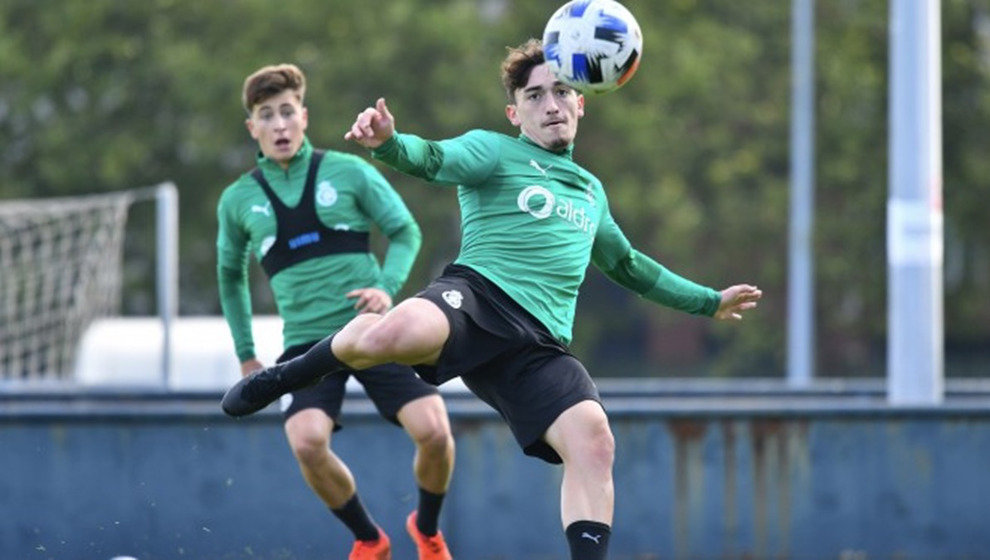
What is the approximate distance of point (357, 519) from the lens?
9602mm

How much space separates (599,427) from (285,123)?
263cm

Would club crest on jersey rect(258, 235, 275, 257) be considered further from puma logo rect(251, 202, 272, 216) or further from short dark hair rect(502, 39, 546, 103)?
short dark hair rect(502, 39, 546, 103)

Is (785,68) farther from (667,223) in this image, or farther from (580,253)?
(580,253)

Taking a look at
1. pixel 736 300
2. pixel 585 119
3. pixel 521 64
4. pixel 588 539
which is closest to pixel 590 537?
pixel 588 539

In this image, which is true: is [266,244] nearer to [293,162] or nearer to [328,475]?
[293,162]

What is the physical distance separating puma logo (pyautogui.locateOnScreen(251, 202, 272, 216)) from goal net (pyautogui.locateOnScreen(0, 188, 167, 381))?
9507mm

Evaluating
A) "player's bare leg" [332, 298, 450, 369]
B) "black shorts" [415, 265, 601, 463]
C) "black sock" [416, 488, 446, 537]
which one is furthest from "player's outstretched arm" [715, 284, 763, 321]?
"black sock" [416, 488, 446, 537]

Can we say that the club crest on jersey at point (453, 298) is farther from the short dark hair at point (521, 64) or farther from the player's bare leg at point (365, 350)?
the short dark hair at point (521, 64)

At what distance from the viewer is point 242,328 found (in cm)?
974

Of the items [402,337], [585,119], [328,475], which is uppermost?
[585,119]

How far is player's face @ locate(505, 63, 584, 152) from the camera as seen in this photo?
26.3 feet

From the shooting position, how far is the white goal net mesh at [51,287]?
63.6ft

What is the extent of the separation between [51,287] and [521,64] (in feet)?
41.4

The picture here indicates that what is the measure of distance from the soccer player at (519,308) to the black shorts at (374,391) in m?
1.36
